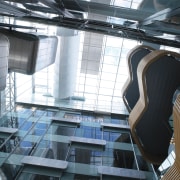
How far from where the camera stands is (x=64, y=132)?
16.2m

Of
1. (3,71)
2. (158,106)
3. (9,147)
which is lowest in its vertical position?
(9,147)

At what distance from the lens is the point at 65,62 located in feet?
70.9

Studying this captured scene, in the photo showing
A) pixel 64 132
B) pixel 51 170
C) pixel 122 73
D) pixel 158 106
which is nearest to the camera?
pixel 158 106

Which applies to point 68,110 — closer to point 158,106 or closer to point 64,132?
point 64,132

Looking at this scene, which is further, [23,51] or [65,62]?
[65,62]

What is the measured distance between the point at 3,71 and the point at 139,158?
9.33 m

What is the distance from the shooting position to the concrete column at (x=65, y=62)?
21.0m

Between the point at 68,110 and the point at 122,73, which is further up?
the point at 122,73

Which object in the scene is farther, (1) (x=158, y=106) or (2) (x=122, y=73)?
(2) (x=122, y=73)

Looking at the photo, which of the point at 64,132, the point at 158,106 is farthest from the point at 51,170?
the point at 158,106

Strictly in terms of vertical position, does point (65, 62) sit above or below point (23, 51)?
below

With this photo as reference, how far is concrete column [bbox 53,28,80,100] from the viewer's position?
829 inches

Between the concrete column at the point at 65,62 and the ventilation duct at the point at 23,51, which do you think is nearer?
the ventilation duct at the point at 23,51

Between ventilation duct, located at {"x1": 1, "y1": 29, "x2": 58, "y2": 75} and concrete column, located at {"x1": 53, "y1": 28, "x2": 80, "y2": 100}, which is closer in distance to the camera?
ventilation duct, located at {"x1": 1, "y1": 29, "x2": 58, "y2": 75}
